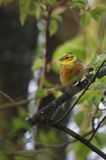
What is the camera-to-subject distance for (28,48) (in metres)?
4.93

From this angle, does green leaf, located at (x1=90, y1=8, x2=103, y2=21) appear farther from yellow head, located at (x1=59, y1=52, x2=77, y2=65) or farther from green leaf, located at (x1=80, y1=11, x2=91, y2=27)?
yellow head, located at (x1=59, y1=52, x2=77, y2=65)

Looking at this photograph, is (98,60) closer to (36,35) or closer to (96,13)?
(96,13)

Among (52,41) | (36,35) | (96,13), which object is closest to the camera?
(96,13)

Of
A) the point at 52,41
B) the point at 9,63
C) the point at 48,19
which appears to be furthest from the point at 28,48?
the point at 48,19

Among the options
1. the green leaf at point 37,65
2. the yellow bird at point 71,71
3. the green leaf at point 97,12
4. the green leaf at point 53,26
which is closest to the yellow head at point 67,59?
the yellow bird at point 71,71

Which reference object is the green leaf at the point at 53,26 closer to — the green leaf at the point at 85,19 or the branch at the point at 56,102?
the green leaf at the point at 85,19

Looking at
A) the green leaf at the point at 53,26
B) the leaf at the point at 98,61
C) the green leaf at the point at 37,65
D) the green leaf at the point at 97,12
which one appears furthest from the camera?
the green leaf at the point at 37,65

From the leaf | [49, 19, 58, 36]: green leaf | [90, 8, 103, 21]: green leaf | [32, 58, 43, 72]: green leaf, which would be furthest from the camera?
[32, 58, 43, 72]: green leaf

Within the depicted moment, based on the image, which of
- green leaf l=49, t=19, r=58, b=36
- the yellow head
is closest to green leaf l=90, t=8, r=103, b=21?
green leaf l=49, t=19, r=58, b=36

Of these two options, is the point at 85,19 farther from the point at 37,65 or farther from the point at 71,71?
the point at 71,71

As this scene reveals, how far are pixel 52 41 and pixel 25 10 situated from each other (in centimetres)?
291

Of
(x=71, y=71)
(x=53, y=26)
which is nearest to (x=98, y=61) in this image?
(x=71, y=71)

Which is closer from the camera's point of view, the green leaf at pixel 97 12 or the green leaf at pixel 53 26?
the green leaf at pixel 97 12

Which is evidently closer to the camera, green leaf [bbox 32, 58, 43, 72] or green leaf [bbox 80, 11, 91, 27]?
green leaf [bbox 80, 11, 91, 27]
